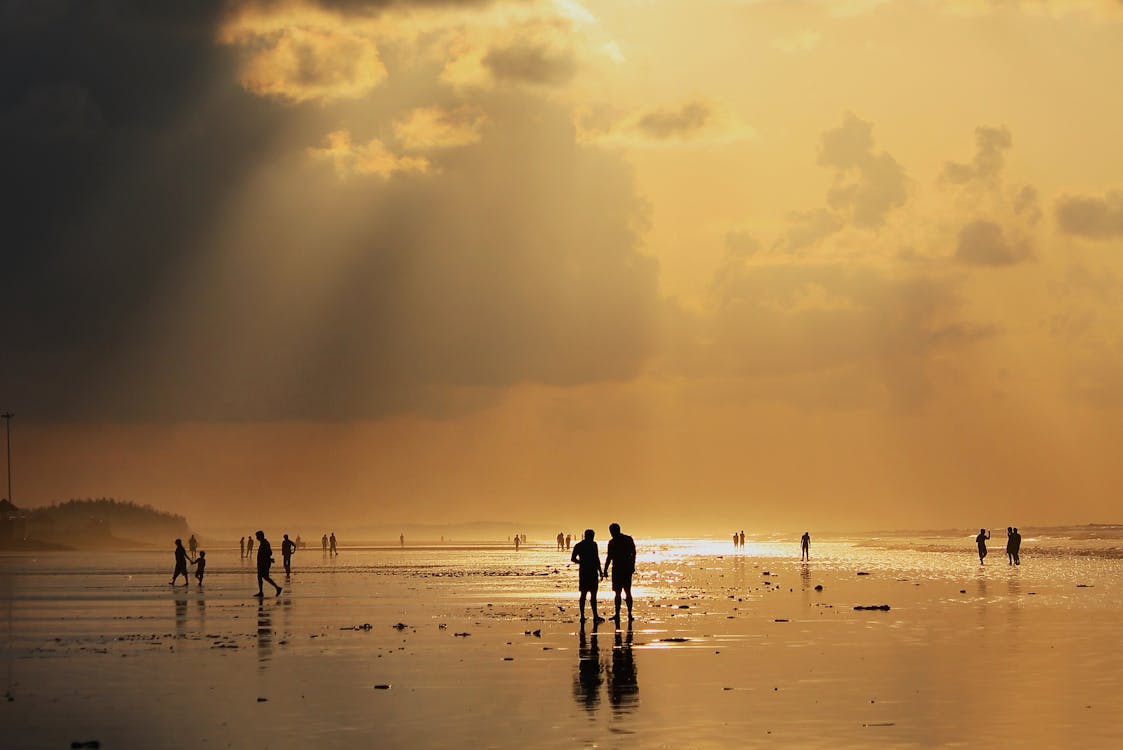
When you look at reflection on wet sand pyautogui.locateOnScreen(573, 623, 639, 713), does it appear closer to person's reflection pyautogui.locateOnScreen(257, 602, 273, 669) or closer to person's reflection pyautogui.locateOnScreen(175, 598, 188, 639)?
person's reflection pyautogui.locateOnScreen(257, 602, 273, 669)

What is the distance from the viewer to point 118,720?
1983cm

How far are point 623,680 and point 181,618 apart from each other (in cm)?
2045

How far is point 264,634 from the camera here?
114ft

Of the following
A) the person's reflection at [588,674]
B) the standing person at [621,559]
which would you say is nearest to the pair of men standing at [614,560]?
the standing person at [621,559]

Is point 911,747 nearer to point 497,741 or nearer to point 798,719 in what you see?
point 798,719

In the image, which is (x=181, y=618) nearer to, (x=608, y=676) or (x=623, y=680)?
(x=608, y=676)

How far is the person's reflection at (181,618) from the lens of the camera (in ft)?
116

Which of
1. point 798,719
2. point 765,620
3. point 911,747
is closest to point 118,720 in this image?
point 798,719

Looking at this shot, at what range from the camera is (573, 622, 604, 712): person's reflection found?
2184cm

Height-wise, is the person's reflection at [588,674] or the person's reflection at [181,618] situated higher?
the person's reflection at [181,618]

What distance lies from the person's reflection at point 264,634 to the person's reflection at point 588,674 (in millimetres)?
5847

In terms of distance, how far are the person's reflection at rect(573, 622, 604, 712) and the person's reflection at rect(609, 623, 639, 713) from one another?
0.77ft

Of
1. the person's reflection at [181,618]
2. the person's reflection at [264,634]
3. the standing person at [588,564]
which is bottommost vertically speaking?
the person's reflection at [264,634]

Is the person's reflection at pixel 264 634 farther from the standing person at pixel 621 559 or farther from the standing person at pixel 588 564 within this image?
the standing person at pixel 621 559
